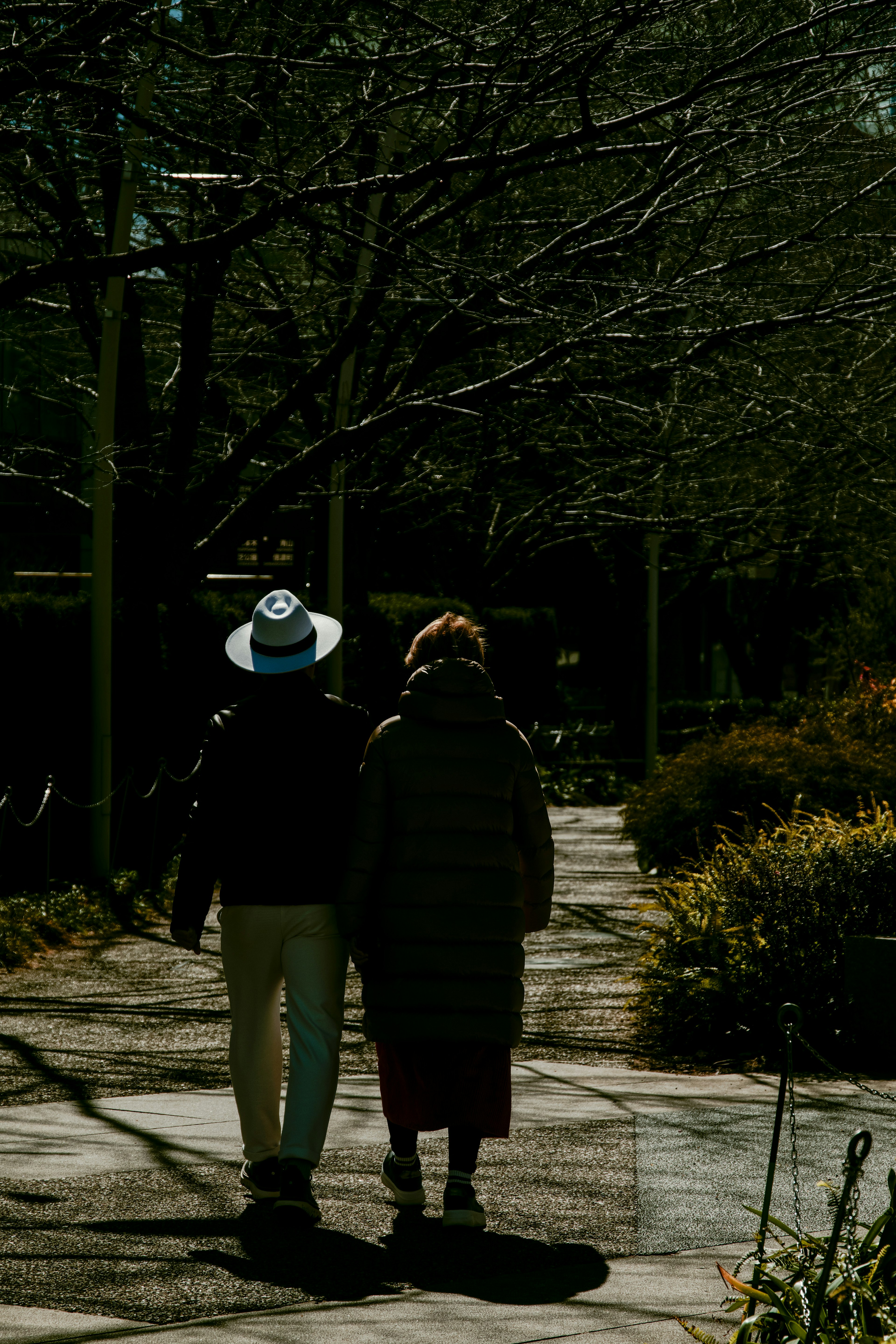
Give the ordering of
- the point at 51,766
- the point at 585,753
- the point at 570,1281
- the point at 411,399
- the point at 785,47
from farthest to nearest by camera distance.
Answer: the point at 585,753 < the point at 51,766 < the point at 411,399 < the point at 785,47 < the point at 570,1281

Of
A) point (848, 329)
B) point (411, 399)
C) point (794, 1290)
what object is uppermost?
point (848, 329)

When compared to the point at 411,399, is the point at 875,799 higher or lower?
lower

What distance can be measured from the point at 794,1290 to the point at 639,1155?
238cm

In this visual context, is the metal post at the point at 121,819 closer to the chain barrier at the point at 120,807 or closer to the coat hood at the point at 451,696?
the chain barrier at the point at 120,807

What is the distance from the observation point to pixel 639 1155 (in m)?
5.43

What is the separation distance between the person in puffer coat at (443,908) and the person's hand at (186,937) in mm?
462

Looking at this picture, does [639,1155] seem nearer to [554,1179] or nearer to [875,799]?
[554,1179]

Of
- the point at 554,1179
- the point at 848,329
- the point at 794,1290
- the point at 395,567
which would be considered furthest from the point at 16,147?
the point at 395,567

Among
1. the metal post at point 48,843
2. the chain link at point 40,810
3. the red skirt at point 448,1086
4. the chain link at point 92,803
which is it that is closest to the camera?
the red skirt at point 448,1086

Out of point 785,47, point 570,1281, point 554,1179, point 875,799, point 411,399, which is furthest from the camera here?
point 411,399

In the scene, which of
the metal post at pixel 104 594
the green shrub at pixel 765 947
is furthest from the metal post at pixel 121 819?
the green shrub at pixel 765 947

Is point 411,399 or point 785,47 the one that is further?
point 411,399

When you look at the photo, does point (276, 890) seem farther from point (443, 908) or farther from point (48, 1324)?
point (48, 1324)

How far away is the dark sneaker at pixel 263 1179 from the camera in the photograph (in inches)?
192
